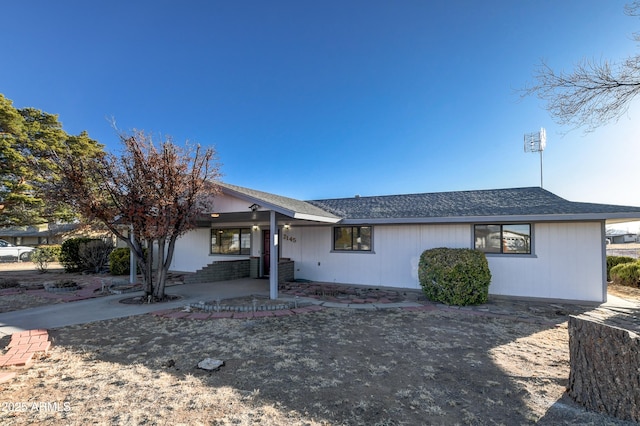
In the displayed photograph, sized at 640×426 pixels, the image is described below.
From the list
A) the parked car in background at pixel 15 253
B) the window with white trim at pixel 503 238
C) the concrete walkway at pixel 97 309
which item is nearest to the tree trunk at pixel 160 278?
the concrete walkway at pixel 97 309

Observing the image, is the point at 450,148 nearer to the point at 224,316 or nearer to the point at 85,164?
the point at 224,316

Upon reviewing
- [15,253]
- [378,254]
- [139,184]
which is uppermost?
[139,184]

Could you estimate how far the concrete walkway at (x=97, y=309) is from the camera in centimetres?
599

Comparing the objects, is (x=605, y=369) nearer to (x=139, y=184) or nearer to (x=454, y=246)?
(x=454, y=246)

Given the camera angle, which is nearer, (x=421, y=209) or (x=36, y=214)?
(x=421, y=209)

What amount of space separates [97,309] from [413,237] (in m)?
9.02

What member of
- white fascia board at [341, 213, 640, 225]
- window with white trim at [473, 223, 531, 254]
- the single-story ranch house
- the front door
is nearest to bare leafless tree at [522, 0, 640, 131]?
white fascia board at [341, 213, 640, 225]

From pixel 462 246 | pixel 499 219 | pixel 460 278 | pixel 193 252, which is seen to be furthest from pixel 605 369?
pixel 193 252

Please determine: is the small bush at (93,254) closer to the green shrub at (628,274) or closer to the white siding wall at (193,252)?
the white siding wall at (193,252)

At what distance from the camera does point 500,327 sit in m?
5.82

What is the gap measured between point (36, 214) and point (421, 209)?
19.3 m

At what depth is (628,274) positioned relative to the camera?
11.2m

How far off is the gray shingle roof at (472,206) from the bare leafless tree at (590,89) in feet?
7.44

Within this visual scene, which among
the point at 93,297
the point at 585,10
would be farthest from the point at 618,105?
the point at 93,297
